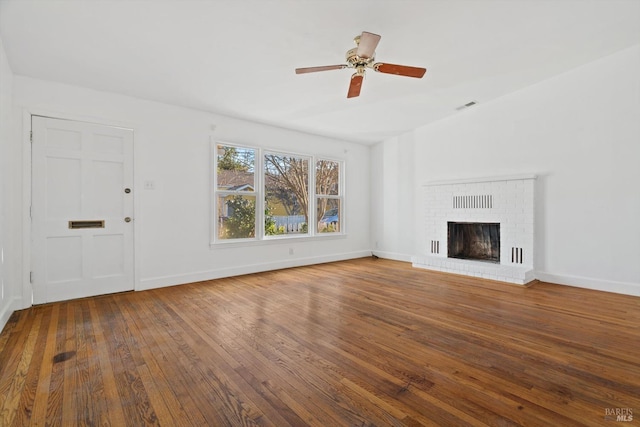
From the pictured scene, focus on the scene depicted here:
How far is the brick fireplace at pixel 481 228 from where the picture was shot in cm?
441

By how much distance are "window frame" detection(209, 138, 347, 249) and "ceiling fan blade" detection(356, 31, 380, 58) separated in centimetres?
283

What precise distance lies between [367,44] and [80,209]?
3.82m

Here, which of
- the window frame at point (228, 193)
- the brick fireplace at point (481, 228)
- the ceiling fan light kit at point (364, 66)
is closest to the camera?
the ceiling fan light kit at point (364, 66)

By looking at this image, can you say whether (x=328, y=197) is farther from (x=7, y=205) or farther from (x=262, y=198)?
(x=7, y=205)

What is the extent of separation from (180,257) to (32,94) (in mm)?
2548

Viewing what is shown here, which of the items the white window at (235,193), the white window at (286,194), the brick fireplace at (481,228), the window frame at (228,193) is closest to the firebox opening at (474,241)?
the brick fireplace at (481,228)

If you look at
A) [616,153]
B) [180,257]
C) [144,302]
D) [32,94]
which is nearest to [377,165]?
[616,153]

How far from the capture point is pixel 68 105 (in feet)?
11.5

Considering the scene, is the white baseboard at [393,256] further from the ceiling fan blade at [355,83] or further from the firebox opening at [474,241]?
the ceiling fan blade at [355,83]

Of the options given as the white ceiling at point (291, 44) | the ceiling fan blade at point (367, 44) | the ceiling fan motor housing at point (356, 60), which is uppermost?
the white ceiling at point (291, 44)

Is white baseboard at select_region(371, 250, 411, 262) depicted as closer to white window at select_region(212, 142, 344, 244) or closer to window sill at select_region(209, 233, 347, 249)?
window sill at select_region(209, 233, 347, 249)

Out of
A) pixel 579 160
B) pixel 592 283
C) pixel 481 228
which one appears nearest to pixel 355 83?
pixel 579 160

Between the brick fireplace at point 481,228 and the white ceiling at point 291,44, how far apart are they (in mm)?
1626

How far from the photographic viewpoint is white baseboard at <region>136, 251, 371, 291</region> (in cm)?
404
